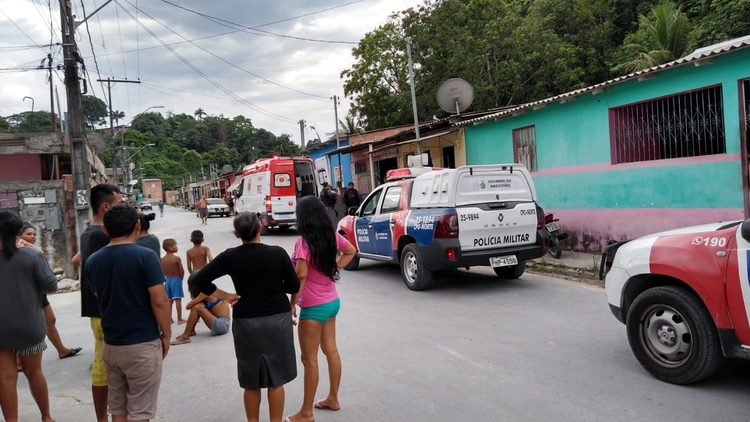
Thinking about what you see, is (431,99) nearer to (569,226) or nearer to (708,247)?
(569,226)

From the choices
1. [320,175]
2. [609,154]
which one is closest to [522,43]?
[320,175]

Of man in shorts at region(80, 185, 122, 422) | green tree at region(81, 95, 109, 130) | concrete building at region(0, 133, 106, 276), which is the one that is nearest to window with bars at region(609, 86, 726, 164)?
man in shorts at region(80, 185, 122, 422)

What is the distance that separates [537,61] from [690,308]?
22.4m

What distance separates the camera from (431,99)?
27000 mm

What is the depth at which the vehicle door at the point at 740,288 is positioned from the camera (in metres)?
3.44

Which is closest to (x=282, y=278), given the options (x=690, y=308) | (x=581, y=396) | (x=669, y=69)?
(x=581, y=396)

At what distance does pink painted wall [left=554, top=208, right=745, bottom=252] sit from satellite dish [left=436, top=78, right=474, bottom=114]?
5.06 m

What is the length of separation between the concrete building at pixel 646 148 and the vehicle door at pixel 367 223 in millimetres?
4893

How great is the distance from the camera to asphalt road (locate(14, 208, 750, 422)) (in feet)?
12.1

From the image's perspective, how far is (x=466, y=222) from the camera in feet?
24.3

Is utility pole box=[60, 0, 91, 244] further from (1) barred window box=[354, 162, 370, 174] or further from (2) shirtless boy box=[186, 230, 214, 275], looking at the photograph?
(1) barred window box=[354, 162, 370, 174]

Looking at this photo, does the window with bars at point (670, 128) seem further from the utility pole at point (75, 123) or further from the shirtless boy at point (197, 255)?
the utility pole at point (75, 123)

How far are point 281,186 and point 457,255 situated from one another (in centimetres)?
1192

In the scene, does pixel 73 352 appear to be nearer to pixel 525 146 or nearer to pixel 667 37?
pixel 525 146
